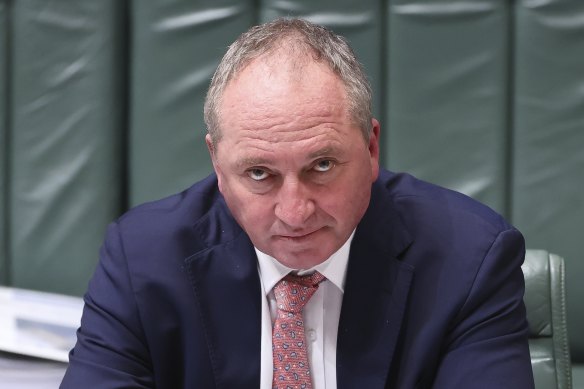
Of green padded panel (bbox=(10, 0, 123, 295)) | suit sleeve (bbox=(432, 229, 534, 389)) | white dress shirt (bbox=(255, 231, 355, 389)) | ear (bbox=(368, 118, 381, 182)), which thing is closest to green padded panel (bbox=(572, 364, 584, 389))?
suit sleeve (bbox=(432, 229, 534, 389))

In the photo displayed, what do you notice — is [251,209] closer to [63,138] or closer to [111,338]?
[111,338]

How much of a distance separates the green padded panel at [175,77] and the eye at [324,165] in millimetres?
1040

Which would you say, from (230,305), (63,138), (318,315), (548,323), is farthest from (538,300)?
(63,138)

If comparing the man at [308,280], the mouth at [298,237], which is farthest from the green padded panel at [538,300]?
the mouth at [298,237]

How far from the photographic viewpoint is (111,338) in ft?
4.38

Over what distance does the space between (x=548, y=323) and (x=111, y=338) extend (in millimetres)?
767

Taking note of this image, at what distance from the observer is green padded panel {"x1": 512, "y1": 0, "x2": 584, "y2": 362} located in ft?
6.99

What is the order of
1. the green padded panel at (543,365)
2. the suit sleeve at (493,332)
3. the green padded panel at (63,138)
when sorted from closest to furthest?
the suit sleeve at (493,332) < the green padded panel at (543,365) < the green padded panel at (63,138)

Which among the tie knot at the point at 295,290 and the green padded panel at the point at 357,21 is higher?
the green padded panel at the point at 357,21

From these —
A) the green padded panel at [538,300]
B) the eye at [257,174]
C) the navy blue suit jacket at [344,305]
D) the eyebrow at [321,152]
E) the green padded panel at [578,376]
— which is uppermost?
the eyebrow at [321,152]

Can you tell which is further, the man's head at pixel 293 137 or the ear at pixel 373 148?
the ear at pixel 373 148

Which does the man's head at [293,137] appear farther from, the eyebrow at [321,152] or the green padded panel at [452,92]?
the green padded panel at [452,92]

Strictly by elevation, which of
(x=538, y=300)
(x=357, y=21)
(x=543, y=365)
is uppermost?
(x=357, y=21)

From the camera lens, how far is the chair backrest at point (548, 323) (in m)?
1.65
